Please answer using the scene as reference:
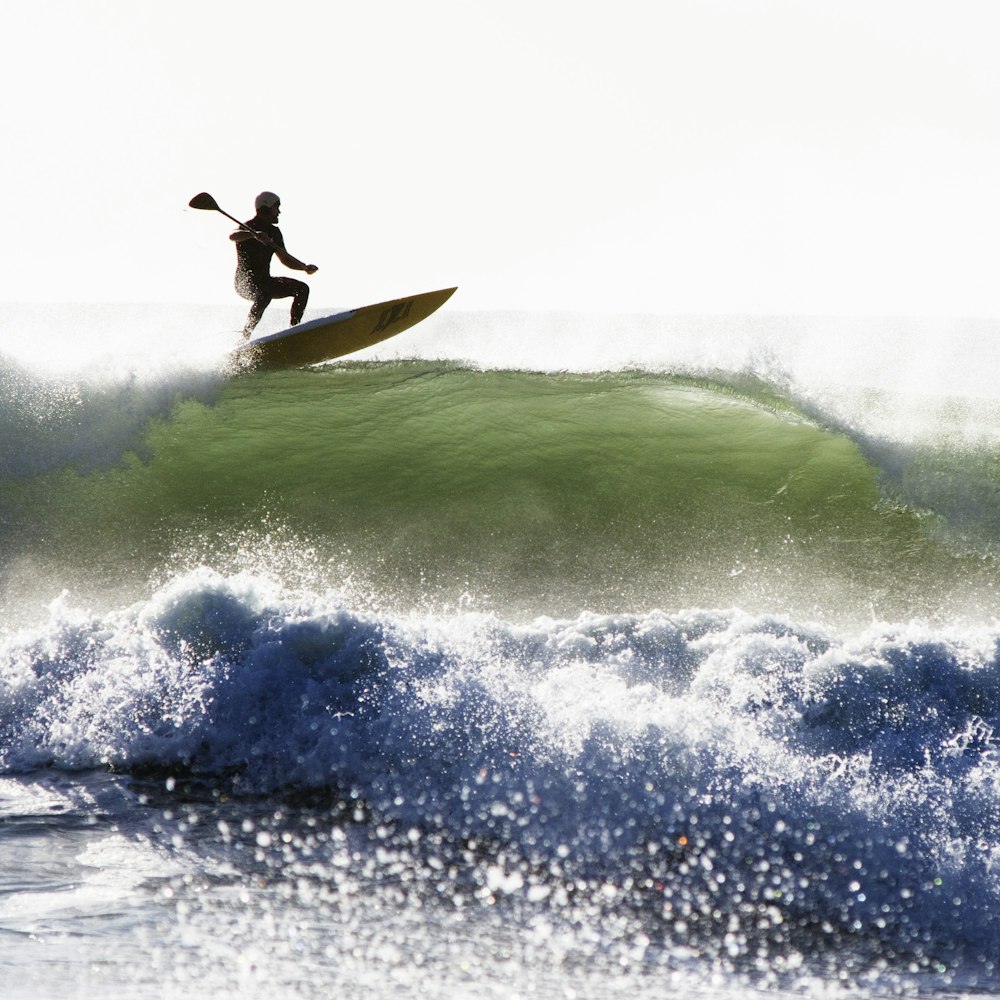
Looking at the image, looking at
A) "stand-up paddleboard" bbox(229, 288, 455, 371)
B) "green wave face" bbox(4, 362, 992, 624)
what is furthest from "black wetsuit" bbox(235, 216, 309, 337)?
"green wave face" bbox(4, 362, 992, 624)

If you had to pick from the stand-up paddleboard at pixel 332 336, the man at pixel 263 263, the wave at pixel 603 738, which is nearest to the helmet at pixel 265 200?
the man at pixel 263 263

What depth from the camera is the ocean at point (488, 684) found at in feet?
10.7

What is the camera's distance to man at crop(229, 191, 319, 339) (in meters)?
8.79

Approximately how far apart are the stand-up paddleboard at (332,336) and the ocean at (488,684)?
28cm

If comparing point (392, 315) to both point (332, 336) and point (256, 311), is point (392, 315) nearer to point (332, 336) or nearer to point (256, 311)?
point (332, 336)

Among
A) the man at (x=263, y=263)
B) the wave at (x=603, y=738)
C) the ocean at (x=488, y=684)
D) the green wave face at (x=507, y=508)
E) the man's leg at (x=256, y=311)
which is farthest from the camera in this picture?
the man's leg at (x=256, y=311)

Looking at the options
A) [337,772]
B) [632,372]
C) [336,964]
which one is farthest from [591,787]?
[632,372]

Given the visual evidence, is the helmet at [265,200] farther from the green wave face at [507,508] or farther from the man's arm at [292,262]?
the green wave face at [507,508]

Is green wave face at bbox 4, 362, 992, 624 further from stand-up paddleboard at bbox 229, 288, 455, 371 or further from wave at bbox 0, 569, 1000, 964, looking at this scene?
wave at bbox 0, 569, 1000, 964

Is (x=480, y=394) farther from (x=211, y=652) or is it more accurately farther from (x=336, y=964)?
(x=336, y=964)

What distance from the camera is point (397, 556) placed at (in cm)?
623

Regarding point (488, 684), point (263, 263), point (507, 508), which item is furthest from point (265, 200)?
point (488, 684)

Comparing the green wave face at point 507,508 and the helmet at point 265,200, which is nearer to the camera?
the green wave face at point 507,508

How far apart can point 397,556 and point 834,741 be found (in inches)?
116
